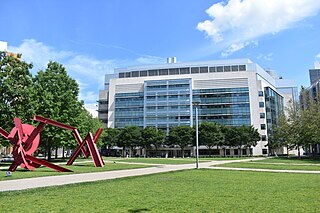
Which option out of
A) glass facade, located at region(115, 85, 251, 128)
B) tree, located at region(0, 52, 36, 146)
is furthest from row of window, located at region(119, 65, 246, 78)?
tree, located at region(0, 52, 36, 146)

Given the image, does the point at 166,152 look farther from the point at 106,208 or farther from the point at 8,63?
the point at 106,208

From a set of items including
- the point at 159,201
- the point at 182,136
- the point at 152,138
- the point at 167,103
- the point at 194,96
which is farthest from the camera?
the point at 167,103

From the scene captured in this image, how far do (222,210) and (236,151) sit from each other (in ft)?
299

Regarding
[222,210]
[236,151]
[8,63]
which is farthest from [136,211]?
[236,151]

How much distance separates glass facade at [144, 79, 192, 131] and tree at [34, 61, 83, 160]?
58207 mm

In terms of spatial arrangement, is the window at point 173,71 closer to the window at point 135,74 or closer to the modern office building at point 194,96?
the modern office building at point 194,96

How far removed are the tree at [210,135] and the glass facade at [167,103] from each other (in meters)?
15.3

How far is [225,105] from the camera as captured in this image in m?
99.4

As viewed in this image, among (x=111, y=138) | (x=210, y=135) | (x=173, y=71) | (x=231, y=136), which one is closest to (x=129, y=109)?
(x=111, y=138)

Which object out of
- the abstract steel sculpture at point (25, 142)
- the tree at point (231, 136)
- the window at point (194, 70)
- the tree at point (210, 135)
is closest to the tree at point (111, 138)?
the tree at point (210, 135)

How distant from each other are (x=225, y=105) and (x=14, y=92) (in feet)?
250

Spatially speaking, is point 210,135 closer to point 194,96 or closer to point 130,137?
point 194,96

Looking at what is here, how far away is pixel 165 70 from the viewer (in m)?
110

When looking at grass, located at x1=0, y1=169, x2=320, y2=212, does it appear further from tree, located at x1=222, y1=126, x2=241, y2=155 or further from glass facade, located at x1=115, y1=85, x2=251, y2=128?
glass facade, located at x1=115, y1=85, x2=251, y2=128
